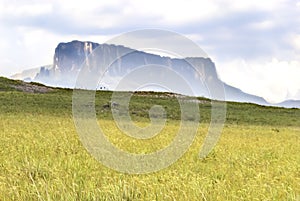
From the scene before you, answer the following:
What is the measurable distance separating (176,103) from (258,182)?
140ft

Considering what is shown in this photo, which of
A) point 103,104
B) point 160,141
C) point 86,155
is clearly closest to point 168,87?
point 86,155

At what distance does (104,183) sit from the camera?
9.80 meters

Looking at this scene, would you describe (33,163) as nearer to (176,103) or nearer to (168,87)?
(168,87)

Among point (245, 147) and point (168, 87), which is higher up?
point (168, 87)

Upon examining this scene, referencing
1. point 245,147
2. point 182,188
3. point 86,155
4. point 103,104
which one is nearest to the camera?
point 182,188

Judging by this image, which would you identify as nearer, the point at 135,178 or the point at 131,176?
the point at 135,178

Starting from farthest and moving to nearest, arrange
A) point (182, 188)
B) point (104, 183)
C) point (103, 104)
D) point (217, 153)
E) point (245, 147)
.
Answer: point (103, 104) < point (245, 147) < point (217, 153) < point (104, 183) < point (182, 188)

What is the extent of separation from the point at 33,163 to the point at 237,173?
5.13 meters

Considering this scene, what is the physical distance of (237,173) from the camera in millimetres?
11312

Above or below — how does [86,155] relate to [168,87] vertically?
below

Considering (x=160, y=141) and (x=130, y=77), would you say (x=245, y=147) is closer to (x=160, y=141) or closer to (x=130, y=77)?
(x=160, y=141)

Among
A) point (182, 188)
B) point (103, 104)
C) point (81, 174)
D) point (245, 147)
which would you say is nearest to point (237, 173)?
point (182, 188)

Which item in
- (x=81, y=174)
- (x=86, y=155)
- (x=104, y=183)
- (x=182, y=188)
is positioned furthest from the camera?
(x=86, y=155)

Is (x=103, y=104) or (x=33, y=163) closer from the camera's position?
(x=33, y=163)
